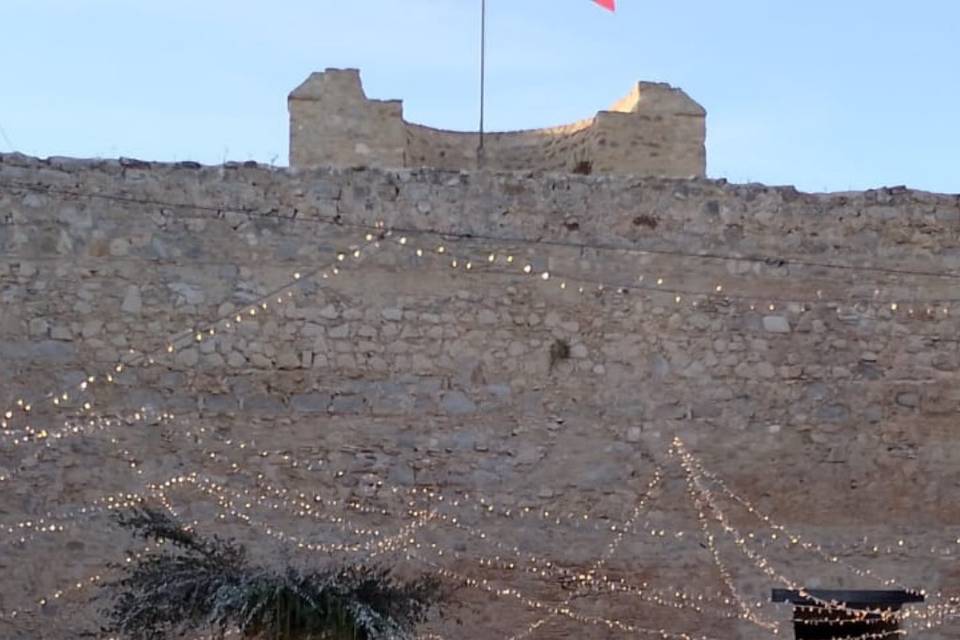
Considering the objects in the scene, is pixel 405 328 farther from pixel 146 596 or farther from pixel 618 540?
pixel 146 596

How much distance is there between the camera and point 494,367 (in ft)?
30.9

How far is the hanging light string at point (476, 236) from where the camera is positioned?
30.4 ft

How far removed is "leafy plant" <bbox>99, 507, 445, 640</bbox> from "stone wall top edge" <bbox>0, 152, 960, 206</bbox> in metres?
2.45

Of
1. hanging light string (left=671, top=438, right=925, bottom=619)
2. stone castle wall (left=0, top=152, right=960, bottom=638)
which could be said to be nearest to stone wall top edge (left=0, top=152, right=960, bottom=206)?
stone castle wall (left=0, top=152, right=960, bottom=638)

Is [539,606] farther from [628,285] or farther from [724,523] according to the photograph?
[628,285]

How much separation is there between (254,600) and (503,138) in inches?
277

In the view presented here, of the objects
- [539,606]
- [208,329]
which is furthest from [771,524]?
[208,329]

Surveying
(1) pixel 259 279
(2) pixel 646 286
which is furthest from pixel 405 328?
(2) pixel 646 286

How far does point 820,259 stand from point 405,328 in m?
2.72

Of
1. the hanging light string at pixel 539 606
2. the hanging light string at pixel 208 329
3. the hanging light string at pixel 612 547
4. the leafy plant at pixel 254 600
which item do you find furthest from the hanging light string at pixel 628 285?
the leafy plant at pixel 254 600

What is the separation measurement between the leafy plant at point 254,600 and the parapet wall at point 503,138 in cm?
468

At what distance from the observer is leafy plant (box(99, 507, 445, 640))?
7090mm

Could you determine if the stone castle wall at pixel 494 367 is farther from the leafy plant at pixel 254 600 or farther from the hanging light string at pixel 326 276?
the leafy plant at pixel 254 600

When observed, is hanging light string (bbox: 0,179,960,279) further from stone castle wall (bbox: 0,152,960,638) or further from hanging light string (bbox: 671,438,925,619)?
hanging light string (bbox: 671,438,925,619)
